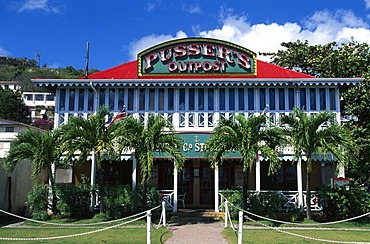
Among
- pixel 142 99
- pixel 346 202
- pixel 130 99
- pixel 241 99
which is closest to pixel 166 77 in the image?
pixel 142 99

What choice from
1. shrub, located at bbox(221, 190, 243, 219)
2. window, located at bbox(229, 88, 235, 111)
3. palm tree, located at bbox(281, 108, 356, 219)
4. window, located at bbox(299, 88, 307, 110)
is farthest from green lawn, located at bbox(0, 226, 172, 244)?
window, located at bbox(299, 88, 307, 110)

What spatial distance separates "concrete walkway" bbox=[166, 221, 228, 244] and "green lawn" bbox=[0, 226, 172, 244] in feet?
1.20

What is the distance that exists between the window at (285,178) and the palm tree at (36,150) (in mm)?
10905

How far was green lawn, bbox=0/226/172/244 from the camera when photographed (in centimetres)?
1152

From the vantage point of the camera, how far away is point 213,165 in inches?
605

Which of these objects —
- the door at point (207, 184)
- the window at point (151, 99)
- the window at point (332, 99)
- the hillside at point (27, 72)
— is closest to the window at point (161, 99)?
the window at point (151, 99)

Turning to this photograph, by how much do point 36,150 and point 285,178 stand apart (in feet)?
40.1

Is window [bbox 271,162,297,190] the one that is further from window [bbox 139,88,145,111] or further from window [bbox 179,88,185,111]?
window [bbox 139,88,145,111]

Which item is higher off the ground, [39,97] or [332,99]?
[39,97]

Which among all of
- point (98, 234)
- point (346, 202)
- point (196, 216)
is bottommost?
point (98, 234)

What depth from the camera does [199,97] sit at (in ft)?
62.7

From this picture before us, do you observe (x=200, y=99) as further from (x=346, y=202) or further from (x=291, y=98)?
(x=346, y=202)

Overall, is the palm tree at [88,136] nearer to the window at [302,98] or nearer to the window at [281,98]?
the window at [281,98]

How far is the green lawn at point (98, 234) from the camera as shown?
37.8ft
